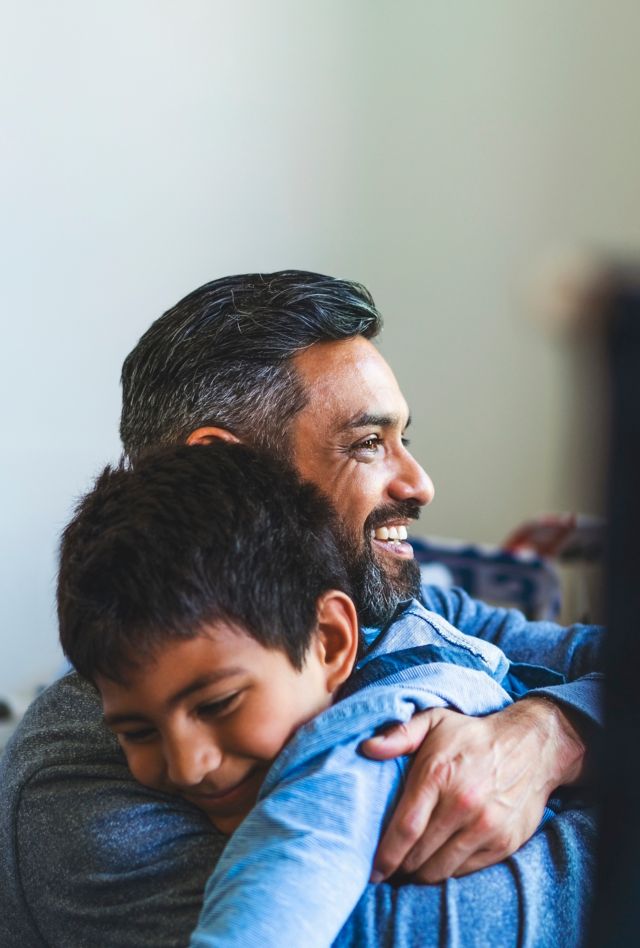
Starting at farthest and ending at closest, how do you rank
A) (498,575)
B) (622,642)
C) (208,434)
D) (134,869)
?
(498,575)
(208,434)
(134,869)
(622,642)

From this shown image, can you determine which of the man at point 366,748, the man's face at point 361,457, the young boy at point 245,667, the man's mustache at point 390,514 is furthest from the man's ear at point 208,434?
the young boy at point 245,667

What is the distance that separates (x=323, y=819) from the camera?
2.49ft

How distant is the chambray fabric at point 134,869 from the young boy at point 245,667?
61mm

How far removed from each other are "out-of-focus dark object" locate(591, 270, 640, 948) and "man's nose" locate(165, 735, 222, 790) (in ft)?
1.37

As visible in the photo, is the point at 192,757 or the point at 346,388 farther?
the point at 346,388

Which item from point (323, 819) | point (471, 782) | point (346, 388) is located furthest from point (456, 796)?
point (346, 388)

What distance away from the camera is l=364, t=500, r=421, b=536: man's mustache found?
4.69 ft

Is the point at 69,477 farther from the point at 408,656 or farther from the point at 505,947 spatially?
the point at 505,947

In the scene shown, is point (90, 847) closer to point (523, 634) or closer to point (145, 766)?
point (145, 766)

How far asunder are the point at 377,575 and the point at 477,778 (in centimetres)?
51

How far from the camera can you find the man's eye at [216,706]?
86 centimetres

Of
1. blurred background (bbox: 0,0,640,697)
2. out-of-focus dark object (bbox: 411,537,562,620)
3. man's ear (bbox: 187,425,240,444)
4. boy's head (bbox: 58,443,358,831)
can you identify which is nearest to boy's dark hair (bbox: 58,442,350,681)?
boy's head (bbox: 58,443,358,831)

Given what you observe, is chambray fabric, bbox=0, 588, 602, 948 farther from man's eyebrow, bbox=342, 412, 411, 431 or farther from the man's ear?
man's eyebrow, bbox=342, 412, 411, 431

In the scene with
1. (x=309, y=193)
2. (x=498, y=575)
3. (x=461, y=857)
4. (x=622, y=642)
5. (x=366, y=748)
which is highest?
(x=309, y=193)
